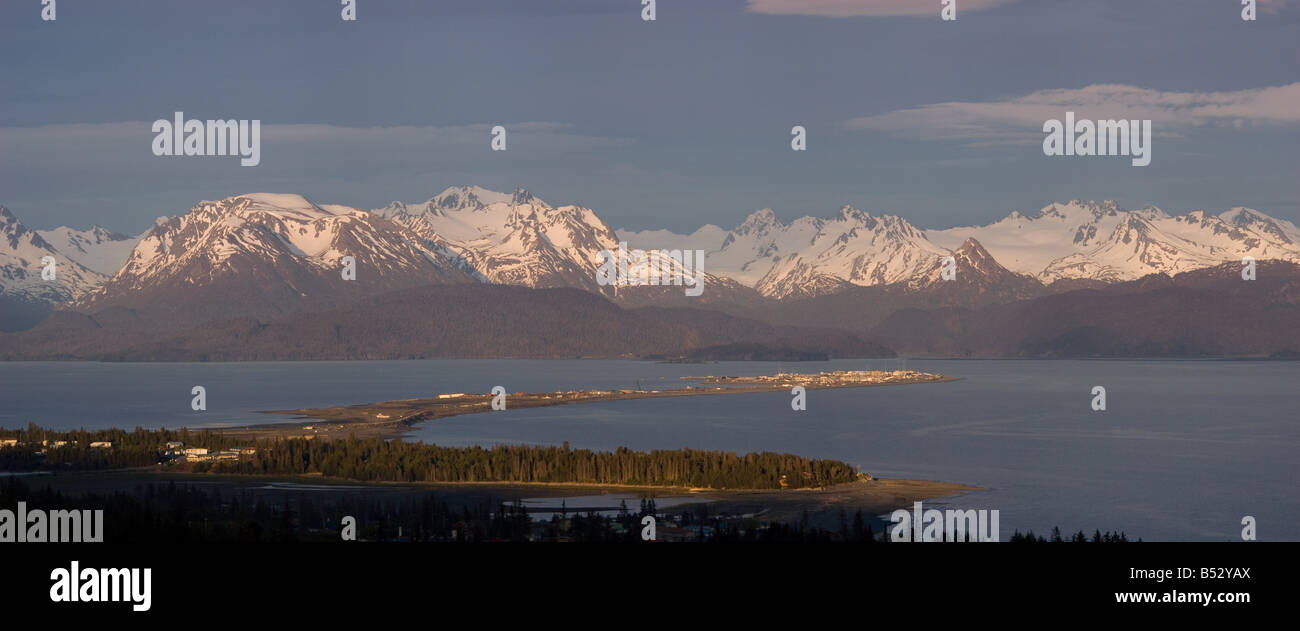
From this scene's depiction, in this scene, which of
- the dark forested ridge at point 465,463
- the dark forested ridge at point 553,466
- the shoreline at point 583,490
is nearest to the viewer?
the shoreline at point 583,490

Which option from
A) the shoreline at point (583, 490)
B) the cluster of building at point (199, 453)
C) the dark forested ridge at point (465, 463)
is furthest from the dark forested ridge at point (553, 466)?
the cluster of building at point (199, 453)

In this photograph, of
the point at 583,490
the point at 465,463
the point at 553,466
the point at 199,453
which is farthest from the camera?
the point at 199,453

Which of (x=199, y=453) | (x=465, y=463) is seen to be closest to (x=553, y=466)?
(x=465, y=463)

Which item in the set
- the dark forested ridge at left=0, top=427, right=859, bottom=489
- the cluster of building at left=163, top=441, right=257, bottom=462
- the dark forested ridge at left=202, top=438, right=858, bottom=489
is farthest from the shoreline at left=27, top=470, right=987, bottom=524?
the cluster of building at left=163, top=441, right=257, bottom=462

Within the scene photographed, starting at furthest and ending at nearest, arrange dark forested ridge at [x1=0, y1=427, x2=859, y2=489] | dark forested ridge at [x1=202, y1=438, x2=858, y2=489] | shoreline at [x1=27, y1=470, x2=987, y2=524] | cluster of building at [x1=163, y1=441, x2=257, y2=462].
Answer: cluster of building at [x1=163, y1=441, x2=257, y2=462] < dark forested ridge at [x1=0, y1=427, x2=859, y2=489] < dark forested ridge at [x1=202, y1=438, x2=858, y2=489] < shoreline at [x1=27, y1=470, x2=987, y2=524]

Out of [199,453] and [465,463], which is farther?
[199,453]

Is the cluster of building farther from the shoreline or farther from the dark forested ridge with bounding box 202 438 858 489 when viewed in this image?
the shoreline

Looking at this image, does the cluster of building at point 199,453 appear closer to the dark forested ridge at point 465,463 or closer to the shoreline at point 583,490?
the dark forested ridge at point 465,463

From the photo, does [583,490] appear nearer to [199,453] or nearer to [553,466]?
[553,466]
